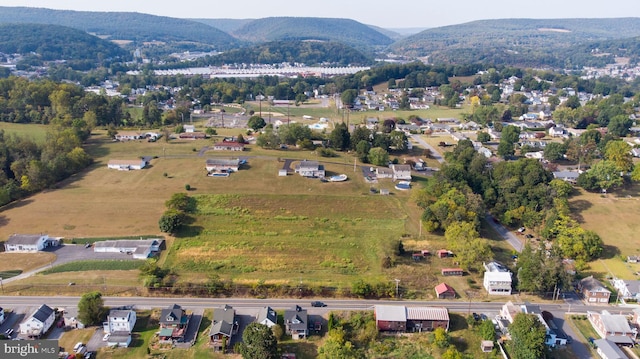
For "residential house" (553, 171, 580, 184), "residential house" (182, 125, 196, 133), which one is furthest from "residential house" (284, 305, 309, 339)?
"residential house" (182, 125, 196, 133)

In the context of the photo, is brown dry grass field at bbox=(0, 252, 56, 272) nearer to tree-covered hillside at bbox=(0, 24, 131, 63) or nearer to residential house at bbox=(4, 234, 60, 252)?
residential house at bbox=(4, 234, 60, 252)

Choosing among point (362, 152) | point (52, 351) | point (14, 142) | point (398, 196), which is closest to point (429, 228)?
point (398, 196)

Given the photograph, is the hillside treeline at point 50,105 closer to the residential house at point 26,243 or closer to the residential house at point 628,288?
the residential house at point 26,243

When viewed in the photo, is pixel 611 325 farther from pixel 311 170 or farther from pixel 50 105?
pixel 50 105

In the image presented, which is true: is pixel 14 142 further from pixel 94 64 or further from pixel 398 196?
pixel 94 64

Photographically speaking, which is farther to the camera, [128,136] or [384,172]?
[128,136]

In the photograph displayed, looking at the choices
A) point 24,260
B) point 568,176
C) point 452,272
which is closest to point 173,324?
point 24,260
